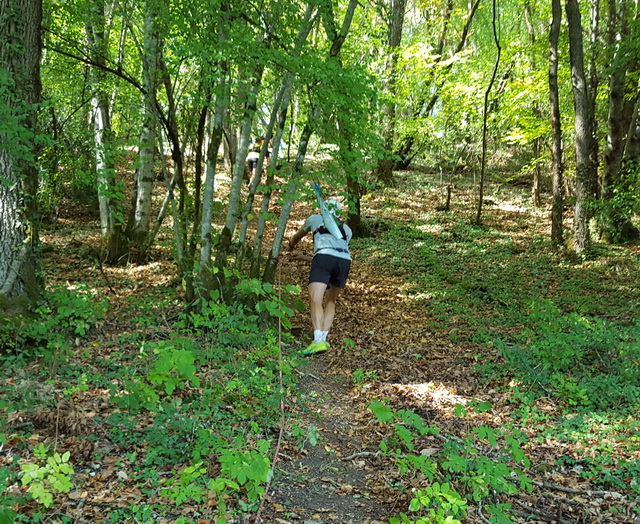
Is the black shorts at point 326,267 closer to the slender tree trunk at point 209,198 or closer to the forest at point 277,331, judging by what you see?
the forest at point 277,331

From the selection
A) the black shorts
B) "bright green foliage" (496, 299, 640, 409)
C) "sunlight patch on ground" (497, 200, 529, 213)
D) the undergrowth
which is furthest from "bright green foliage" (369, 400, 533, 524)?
"sunlight patch on ground" (497, 200, 529, 213)

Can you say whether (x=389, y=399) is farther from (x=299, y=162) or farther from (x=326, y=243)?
(x=299, y=162)

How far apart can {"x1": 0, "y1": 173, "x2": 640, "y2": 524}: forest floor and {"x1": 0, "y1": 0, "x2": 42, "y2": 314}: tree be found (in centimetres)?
93

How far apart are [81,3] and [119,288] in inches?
162

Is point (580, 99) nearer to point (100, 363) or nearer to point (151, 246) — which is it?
point (151, 246)

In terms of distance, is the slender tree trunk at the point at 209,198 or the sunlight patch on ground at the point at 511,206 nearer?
the slender tree trunk at the point at 209,198

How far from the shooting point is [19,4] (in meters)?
4.83

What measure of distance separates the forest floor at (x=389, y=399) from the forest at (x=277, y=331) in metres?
0.03

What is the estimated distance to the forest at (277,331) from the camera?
10.2 feet

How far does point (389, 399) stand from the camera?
190 inches

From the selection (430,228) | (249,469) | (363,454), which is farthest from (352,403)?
(430,228)

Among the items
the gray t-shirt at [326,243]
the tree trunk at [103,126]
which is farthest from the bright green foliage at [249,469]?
the tree trunk at [103,126]

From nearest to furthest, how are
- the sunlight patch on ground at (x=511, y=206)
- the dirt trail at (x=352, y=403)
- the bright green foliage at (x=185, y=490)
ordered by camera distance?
1. the bright green foliage at (x=185, y=490)
2. the dirt trail at (x=352, y=403)
3. the sunlight patch on ground at (x=511, y=206)

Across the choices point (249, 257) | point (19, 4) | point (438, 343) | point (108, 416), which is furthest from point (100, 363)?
point (438, 343)
